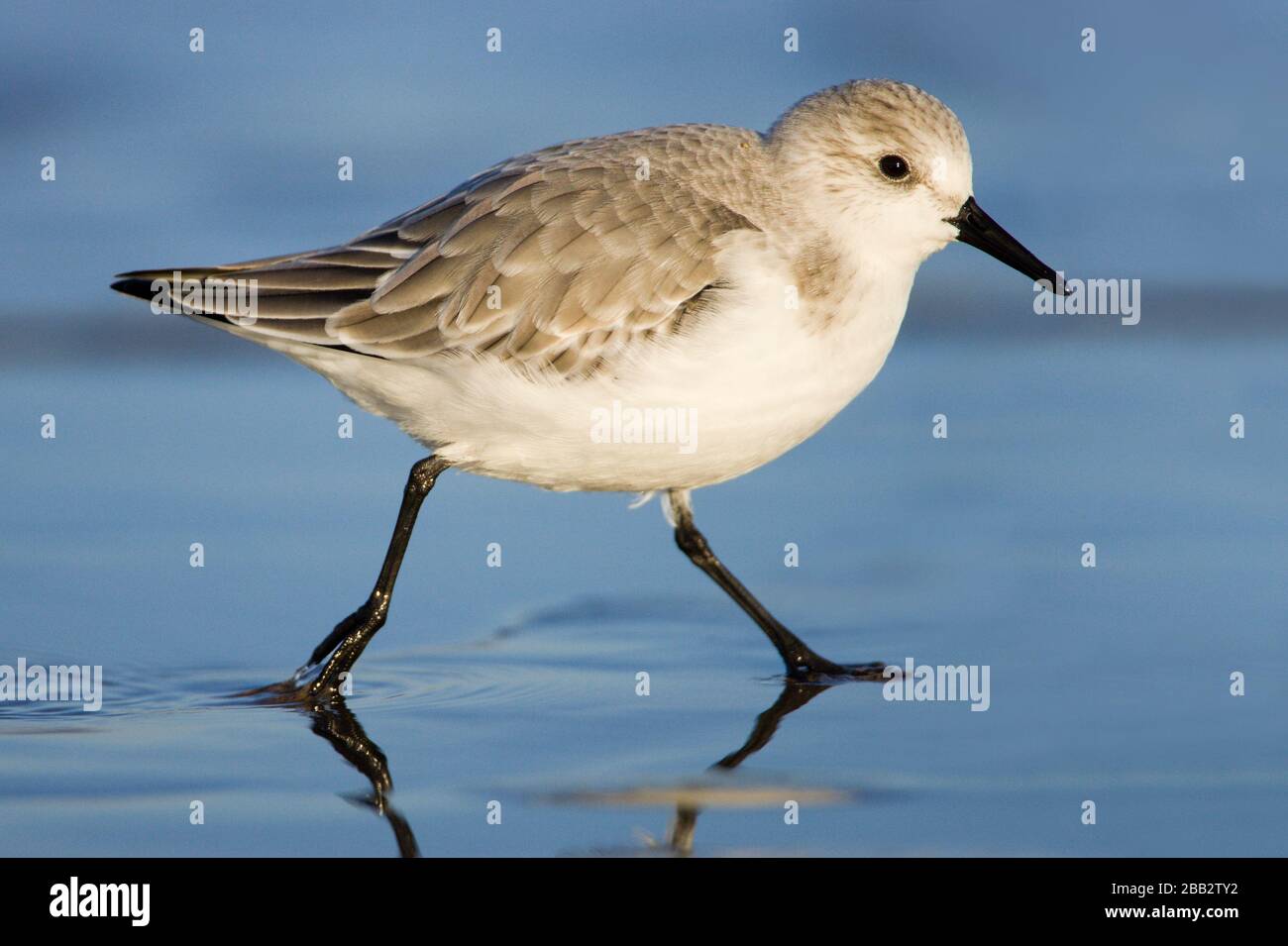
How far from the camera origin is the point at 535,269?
5.61 m

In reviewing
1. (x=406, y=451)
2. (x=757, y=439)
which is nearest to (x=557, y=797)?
(x=757, y=439)

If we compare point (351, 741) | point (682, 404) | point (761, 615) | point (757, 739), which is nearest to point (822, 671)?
point (761, 615)

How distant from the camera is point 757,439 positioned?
5531 millimetres

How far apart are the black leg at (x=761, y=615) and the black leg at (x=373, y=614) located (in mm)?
1028

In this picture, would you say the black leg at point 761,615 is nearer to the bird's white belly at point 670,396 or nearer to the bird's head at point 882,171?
the bird's white belly at point 670,396

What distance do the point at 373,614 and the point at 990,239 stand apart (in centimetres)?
254

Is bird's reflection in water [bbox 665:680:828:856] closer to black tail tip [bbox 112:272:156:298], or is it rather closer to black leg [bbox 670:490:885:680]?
black leg [bbox 670:490:885:680]

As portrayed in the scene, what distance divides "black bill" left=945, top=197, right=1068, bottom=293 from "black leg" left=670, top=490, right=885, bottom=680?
146 centimetres

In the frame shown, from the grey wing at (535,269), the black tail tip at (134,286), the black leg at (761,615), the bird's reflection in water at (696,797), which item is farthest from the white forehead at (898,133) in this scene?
the black tail tip at (134,286)

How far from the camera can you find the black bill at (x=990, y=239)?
584cm

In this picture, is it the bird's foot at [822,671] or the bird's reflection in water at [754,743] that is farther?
the bird's foot at [822,671]

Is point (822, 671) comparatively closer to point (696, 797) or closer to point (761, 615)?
point (761, 615)

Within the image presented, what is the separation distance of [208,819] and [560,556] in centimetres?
259
